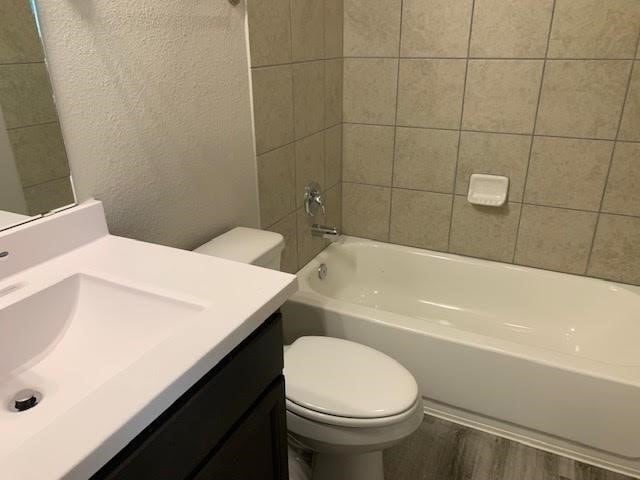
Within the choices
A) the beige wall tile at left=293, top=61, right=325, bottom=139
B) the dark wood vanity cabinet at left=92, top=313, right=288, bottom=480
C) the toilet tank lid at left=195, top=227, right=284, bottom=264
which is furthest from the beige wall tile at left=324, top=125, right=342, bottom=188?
the dark wood vanity cabinet at left=92, top=313, right=288, bottom=480

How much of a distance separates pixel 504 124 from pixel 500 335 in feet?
2.88

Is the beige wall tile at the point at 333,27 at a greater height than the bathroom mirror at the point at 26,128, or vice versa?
the beige wall tile at the point at 333,27

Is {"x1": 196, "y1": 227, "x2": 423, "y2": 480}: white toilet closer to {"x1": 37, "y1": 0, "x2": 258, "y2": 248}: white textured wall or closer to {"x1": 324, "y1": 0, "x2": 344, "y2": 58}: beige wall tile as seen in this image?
{"x1": 37, "y1": 0, "x2": 258, "y2": 248}: white textured wall

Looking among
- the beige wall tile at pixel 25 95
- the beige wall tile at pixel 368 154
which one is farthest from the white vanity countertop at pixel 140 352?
the beige wall tile at pixel 368 154

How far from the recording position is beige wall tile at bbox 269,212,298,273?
6.16 feet

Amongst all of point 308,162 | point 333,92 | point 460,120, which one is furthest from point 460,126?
point 308,162

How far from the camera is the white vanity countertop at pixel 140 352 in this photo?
529 millimetres

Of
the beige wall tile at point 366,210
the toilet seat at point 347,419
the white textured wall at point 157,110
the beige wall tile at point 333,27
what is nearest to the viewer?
the white textured wall at point 157,110

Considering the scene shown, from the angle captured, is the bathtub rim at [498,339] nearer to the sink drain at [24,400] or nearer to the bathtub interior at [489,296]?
the bathtub interior at [489,296]

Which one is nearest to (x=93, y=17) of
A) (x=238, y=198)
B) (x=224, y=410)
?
(x=238, y=198)

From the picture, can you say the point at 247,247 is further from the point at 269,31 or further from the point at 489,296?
the point at 489,296

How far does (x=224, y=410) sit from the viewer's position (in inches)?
30.1

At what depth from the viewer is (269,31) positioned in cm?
158

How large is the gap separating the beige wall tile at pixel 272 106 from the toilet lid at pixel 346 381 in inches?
27.4
